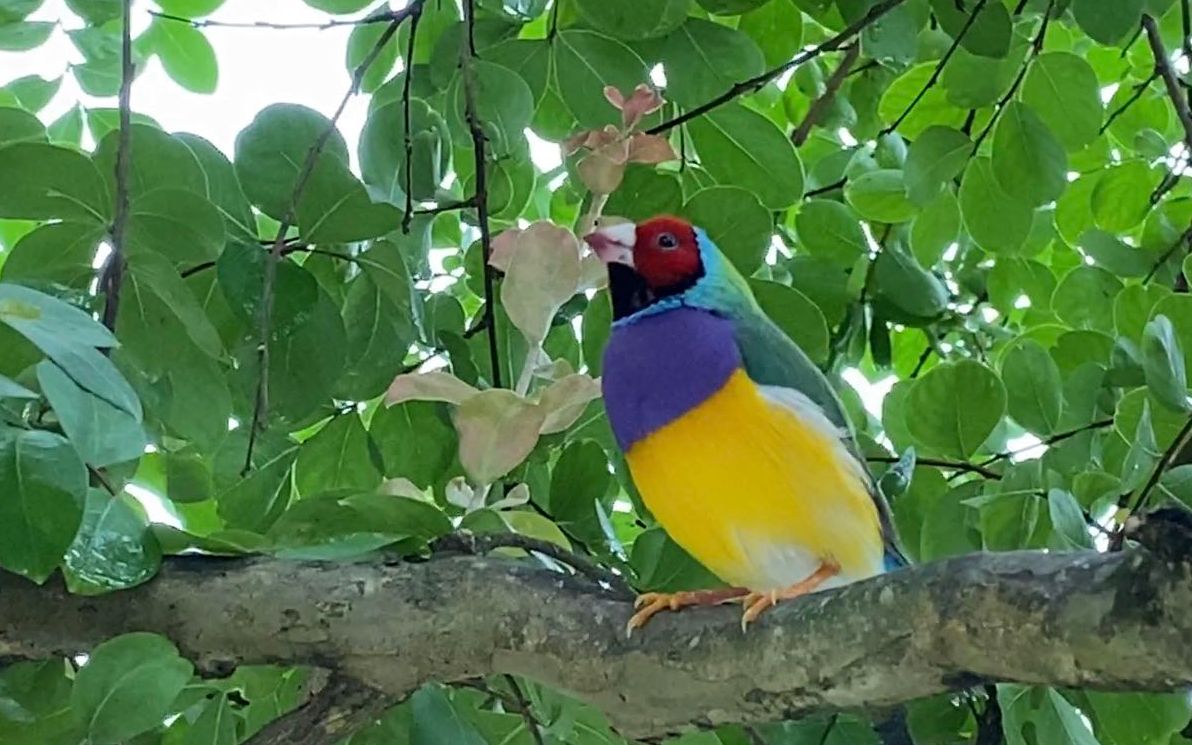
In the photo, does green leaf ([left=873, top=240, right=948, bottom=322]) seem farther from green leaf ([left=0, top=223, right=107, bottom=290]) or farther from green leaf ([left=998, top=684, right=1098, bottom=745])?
green leaf ([left=0, top=223, right=107, bottom=290])

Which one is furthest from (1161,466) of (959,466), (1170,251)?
(1170,251)

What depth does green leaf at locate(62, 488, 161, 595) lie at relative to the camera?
109cm

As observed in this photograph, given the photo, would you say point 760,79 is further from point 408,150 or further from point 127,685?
point 127,685

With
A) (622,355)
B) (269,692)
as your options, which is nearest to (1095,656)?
(622,355)

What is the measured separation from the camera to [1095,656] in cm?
84

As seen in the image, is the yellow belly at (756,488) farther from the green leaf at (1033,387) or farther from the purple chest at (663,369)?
the green leaf at (1033,387)

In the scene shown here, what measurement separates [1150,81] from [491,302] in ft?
3.23

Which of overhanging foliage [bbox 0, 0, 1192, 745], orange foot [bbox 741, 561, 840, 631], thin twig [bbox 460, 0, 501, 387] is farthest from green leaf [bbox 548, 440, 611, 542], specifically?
orange foot [bbox 741, 561, 840, 631]

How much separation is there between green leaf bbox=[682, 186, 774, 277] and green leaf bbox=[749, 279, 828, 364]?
45 millimetres

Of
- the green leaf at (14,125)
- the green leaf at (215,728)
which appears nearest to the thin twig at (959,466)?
the green leaf at (215,728)

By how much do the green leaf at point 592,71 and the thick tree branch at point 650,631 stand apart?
577 millimetres

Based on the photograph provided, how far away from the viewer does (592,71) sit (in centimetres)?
159

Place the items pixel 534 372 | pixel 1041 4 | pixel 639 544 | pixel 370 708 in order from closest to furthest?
pixel 370 708
pixel 534 372
pixel 639 544
pixel 1041 4

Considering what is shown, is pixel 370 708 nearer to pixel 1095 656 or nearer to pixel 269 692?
pixel 269 692
